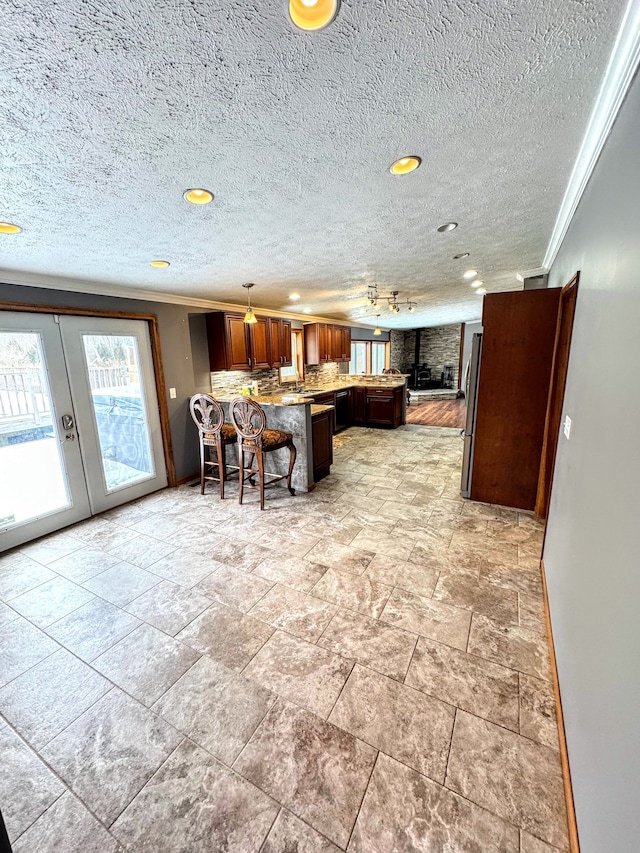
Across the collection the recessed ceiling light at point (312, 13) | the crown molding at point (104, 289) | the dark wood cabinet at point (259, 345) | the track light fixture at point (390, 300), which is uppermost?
the track light fixture at point (390, 300)

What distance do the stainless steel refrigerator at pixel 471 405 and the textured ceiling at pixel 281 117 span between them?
114 cm

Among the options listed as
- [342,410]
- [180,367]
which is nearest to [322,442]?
[180,367]

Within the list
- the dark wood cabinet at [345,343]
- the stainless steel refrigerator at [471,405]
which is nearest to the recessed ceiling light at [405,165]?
the stainless steel refrigerator at [471,405]

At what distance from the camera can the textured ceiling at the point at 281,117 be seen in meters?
0.87

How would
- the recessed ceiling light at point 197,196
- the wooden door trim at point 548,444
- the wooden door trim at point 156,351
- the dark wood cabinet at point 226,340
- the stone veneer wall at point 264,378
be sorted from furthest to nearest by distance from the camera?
1. the stone veneer wall at point 264,378
2. the dark wood cabinet at point 226,340
3. the wooden door trim at point 156,351
4. the wooden door trim at point 548,444
5. the recessed ceiling light at point 197,196

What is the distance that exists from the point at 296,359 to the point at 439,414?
410cm

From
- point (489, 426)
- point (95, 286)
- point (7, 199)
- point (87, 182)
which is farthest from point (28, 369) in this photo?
point (489, 426)

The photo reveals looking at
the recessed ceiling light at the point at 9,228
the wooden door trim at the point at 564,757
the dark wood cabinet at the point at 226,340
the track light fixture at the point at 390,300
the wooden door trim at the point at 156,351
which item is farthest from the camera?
the track light fixture at the point at 390,300

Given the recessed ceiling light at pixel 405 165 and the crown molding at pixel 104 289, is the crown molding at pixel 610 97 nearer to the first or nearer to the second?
the recessed ceiling light at pixel 405 165

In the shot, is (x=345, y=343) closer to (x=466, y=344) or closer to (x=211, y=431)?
(x=211, y=431)

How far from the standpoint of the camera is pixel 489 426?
3.36 metres

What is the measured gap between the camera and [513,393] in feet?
10.4

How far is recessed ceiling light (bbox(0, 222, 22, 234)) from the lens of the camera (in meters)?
1.93

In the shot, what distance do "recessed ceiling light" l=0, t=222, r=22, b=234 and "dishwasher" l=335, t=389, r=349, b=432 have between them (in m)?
5.19
